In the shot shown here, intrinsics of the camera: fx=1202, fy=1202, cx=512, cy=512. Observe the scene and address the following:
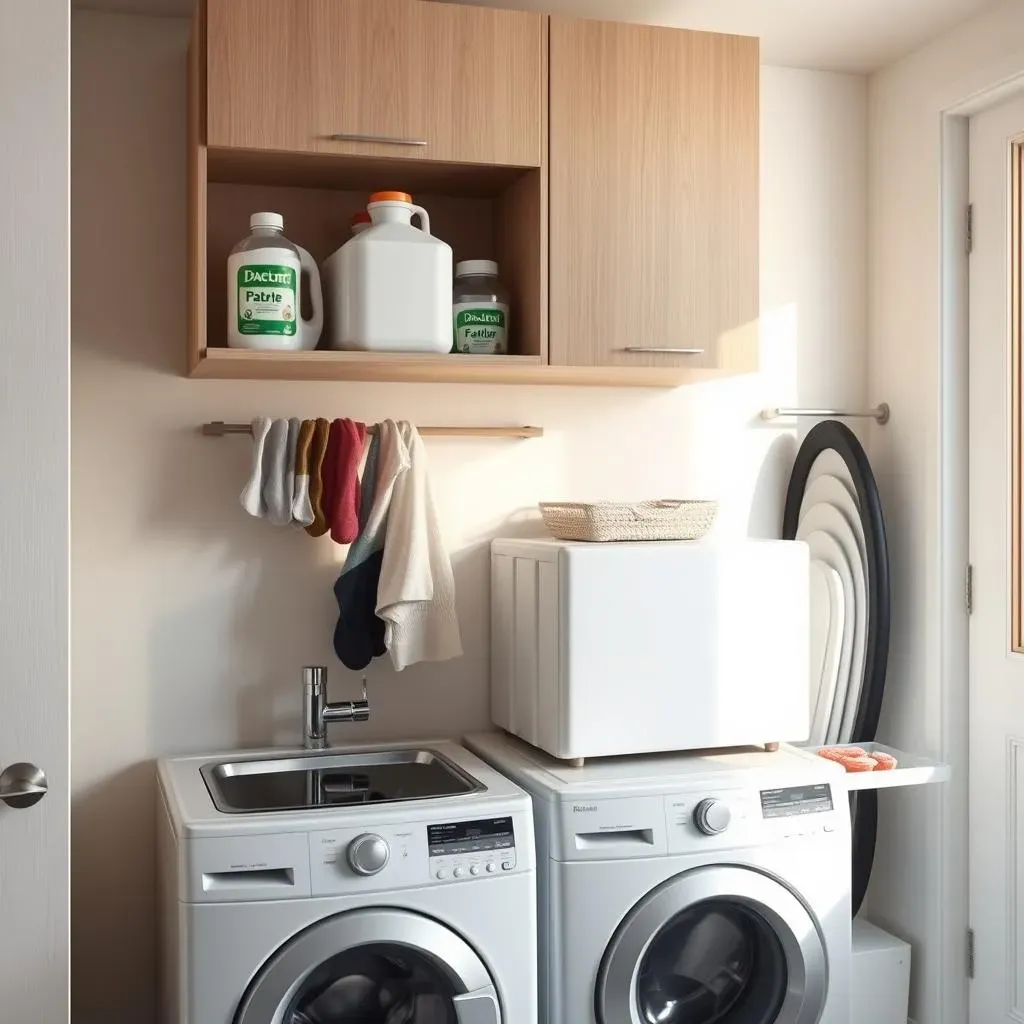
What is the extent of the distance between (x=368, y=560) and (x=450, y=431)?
325 millimetres

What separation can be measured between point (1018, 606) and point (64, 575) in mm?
1833

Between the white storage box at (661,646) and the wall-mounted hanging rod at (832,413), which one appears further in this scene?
the wall-mounted hanging rod at (832,413)

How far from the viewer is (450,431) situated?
2.53 m

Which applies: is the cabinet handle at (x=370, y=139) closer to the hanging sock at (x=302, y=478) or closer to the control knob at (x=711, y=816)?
the hanging sock at (x=302, y=478)

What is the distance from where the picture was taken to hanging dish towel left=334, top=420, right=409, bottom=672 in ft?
7.90

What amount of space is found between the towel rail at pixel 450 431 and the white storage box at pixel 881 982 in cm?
130

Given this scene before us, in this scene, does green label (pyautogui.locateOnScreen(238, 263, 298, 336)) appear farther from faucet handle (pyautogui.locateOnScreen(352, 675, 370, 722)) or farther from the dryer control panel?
the dryer control panel

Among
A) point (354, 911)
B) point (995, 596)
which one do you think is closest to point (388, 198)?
point (354, 911)

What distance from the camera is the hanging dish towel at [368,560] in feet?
7.90

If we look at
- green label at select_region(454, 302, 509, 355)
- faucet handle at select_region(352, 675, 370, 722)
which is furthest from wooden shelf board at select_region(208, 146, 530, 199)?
faucet handle at select_region(352, 675, 370, 722)

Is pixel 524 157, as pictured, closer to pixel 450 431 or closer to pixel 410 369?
pixel 410 369

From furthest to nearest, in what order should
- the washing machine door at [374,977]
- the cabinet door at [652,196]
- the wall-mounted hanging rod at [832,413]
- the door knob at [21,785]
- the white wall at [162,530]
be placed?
1. the wall-mounted hanging rod at [832,413]
2. the white wall at [162,530]
3. the cabinet door at [652,196]
4. the washing machine door at [374,977]
5. the door knob at [21,785]

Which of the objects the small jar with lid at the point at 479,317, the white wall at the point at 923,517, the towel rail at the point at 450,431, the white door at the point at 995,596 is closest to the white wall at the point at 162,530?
the towel rail at the point at 450,431

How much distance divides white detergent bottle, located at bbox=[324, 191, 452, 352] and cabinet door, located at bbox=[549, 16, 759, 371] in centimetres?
22
